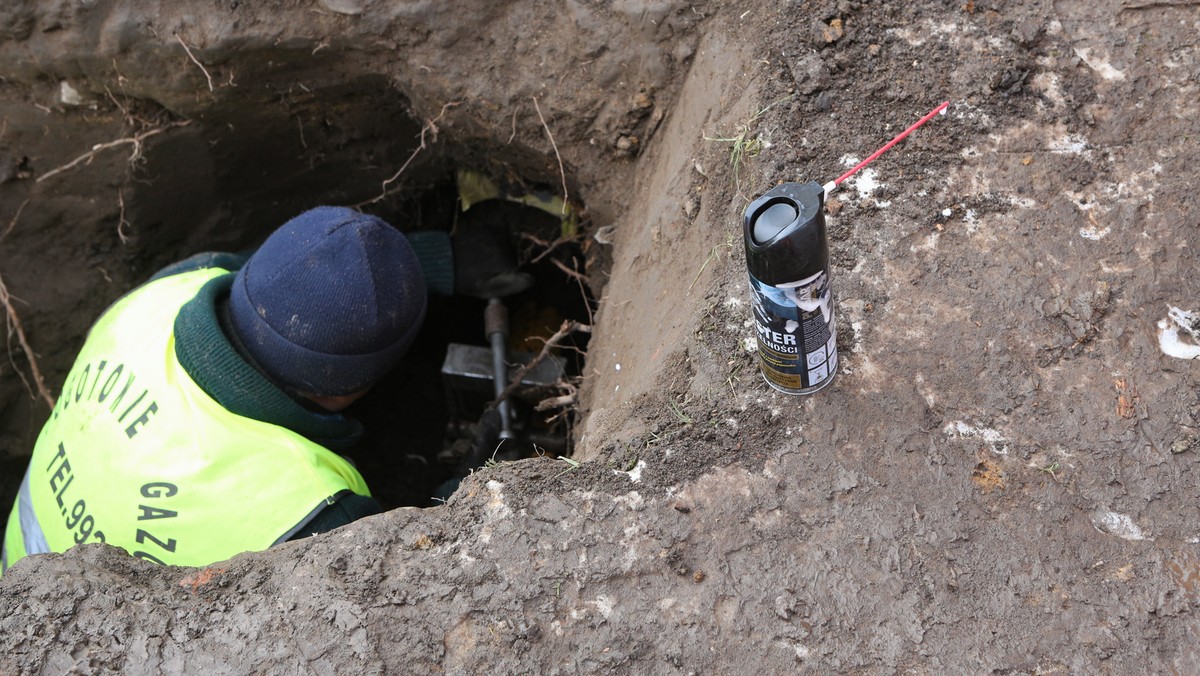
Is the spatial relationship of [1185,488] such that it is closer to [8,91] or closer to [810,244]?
[810,244]

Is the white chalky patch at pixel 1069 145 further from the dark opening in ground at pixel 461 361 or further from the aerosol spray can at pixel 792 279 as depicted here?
the dark opening in ground at pixel 461 361

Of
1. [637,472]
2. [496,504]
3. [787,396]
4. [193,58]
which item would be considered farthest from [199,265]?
[787,396]

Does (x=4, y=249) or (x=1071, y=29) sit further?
(x=4, y=249)

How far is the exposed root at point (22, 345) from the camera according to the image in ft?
8.50

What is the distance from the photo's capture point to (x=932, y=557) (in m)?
1.42

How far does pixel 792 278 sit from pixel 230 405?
124 centimetres

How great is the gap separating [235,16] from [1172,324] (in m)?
2.34

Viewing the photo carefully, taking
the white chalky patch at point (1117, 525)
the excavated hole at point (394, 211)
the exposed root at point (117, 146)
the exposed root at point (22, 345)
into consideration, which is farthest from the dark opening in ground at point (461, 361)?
the white chalky patch at point (1117, 525)

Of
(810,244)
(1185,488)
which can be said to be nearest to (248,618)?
(810,244)

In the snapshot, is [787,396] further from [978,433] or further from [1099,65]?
[1099,65]

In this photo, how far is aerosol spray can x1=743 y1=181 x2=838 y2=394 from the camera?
1.22m

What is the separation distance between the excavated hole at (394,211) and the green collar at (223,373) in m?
0.71

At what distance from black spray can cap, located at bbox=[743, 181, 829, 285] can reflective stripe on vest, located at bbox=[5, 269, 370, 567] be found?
3.44ft

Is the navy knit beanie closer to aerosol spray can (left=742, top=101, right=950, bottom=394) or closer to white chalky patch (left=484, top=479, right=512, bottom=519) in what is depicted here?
white chalky patch (left=484, top=479, right=512, bottom=519)
